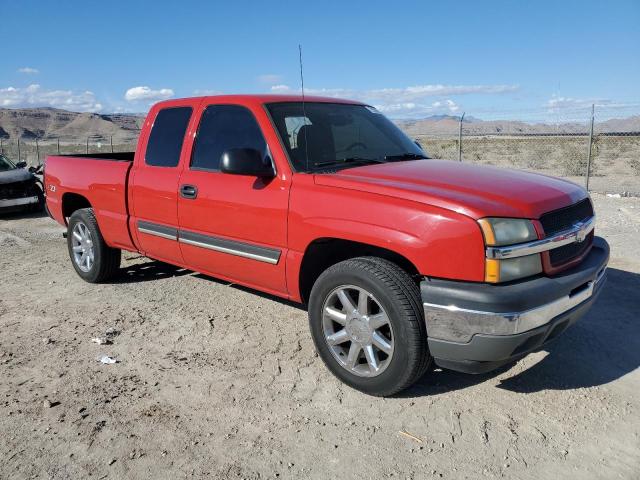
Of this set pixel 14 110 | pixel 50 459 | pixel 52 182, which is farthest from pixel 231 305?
pixel 14 110

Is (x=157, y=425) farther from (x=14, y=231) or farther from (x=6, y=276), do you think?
(x=14, y=231)

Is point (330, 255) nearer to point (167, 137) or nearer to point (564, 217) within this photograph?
point (564, 217)

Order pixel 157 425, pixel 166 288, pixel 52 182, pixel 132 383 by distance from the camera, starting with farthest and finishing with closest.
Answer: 1. pixel 52 182
2. pixel 166 288
3. pixel 132 383
4. pixel 157 425

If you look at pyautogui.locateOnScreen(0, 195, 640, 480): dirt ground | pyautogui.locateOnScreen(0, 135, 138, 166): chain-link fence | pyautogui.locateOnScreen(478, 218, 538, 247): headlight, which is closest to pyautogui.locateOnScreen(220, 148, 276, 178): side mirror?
pyautogui.locateOnScreen(0, 195, 640, 480): dirt ground

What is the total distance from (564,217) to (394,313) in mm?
1208

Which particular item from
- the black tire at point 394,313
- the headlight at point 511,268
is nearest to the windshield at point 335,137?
the black tire at point 394,313

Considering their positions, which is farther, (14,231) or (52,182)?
(14,231)

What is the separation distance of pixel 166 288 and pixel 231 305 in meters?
0.97

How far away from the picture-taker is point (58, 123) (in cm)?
13350

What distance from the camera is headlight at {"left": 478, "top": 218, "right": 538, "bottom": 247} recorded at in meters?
2.80

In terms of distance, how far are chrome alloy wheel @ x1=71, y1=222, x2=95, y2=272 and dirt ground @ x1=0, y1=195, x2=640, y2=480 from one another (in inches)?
34.6

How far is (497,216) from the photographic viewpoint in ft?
9.34

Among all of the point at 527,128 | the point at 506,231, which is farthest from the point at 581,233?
the point at 527,128

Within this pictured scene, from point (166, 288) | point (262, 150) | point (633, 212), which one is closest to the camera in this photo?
point (262, 150)
